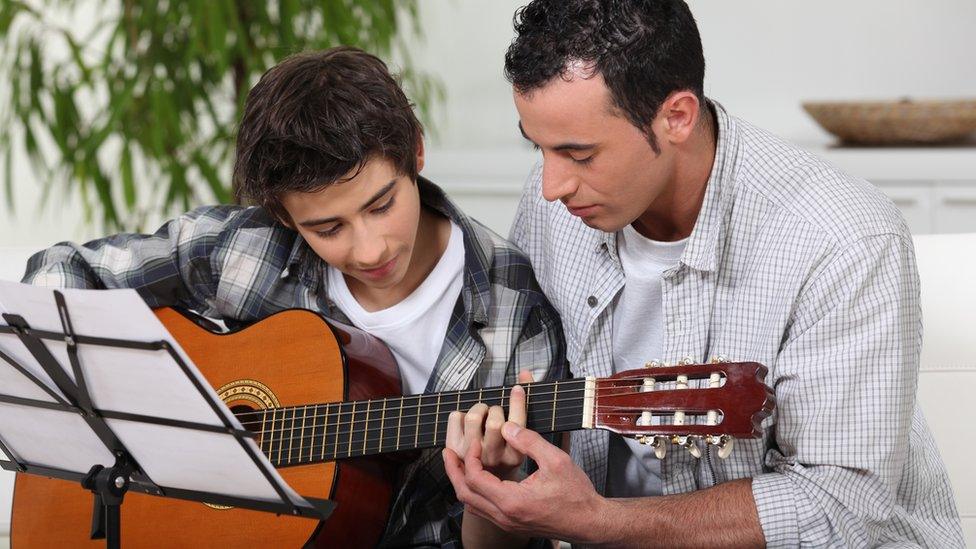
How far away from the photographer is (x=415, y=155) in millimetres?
1673

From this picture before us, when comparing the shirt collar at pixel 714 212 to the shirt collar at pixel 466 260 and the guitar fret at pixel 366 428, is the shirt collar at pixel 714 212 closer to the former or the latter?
the shirt collar at pixel 466 260

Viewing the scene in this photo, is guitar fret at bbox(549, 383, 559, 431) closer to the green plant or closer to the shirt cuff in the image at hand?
the shirt cuff

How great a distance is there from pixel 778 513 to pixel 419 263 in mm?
662

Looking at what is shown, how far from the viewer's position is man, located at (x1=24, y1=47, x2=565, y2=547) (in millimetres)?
1576

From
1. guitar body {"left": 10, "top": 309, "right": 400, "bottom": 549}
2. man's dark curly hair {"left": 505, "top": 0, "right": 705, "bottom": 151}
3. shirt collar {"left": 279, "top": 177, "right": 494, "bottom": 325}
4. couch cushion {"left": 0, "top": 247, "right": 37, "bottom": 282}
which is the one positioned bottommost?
guitar body {"left": 10, "top": 309, "right": 400, "bottom": 549}

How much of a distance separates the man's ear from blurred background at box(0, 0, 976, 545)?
1430 mm

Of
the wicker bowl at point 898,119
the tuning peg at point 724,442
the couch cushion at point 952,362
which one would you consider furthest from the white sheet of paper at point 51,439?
the wicker bowl at point 898,119

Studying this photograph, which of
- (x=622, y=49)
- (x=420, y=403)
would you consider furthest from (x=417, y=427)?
(x=622, y=49)

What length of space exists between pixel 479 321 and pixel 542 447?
1.10ft

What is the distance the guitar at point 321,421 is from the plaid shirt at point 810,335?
0.10 meters

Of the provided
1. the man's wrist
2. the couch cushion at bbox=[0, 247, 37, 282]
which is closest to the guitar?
the man's wrist

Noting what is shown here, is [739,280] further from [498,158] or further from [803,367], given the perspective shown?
[498,158]

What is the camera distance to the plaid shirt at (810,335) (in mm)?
1367

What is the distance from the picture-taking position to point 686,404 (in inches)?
51.1
